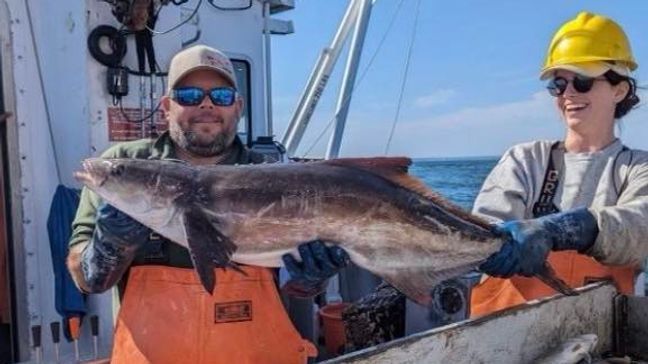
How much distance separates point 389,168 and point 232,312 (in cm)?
84

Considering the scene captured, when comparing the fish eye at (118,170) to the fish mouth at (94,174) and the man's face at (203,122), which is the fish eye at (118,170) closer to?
the fish mouth at (94,174)

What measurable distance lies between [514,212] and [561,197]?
0.23 m

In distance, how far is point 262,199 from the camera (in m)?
2.76

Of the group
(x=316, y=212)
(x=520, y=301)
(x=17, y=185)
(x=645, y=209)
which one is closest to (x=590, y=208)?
(x=645, y=209)

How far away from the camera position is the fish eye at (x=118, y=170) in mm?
2711

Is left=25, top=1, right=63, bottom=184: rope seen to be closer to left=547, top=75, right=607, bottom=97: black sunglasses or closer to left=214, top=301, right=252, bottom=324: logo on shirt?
left=214, top=301, right=252, bottom=324: logo on shirt

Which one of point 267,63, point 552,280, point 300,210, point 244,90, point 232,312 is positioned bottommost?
point 232,312

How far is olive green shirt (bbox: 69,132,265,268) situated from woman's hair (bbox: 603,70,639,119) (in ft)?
5.35

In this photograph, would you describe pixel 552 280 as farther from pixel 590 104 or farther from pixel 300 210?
pixel 300 210

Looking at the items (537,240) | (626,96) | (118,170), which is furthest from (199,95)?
(626,96)

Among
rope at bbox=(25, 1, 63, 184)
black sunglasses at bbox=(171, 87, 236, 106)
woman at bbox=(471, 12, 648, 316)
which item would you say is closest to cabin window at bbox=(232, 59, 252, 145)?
rope at bbox=(25, 1, 63, 184)

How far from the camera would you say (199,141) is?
314cm

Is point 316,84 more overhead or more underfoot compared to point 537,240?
more overhead

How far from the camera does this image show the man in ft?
9.13
